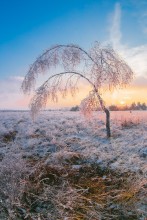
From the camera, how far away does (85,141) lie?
1664 centimetres

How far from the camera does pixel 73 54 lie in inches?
656

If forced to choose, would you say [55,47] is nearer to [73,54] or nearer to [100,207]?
[73,54]

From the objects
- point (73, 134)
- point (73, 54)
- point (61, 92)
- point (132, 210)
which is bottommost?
point (132, 210)

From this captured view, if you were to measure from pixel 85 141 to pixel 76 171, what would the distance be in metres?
4.16

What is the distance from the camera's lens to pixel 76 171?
12.6 metres

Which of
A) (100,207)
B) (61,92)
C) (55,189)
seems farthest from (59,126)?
(100,207)

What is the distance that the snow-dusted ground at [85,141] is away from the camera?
1344 cm

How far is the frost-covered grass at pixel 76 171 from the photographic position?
8891 millimetres

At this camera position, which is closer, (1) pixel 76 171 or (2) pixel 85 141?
(1) pixel 76 171

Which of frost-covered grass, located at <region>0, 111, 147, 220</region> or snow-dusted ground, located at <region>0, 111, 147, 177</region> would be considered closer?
frost-covered grass, located at <region>0, 111, 147, 220</region>

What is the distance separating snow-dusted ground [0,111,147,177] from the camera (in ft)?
44.1

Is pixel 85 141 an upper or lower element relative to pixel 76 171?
upper

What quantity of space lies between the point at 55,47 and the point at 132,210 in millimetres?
10509

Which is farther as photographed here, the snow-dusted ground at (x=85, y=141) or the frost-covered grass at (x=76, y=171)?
the snow-dusted ground at (x=85, y=141)
